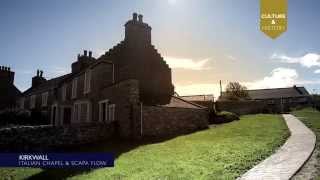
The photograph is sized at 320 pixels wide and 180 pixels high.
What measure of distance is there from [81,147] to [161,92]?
11755mm

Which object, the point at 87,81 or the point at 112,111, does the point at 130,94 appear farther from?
the point at 87,81

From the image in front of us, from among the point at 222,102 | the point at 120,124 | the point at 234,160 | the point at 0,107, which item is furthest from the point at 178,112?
the point at 0,107

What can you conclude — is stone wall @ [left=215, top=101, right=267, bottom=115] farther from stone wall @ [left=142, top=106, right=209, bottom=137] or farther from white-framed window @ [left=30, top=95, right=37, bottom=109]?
white-framed window @ [left=30, top=95, right=37, bottom=109]

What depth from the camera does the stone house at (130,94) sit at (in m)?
22.3

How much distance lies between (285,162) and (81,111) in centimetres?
2308

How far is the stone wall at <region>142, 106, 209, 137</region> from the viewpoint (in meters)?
22.2

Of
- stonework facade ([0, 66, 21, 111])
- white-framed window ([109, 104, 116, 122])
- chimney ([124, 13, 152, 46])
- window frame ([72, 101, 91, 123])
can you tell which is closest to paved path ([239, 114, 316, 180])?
white-framed window ([109, 104, 116, 122])

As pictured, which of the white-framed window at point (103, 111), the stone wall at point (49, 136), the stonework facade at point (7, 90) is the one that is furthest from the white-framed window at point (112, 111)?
the stonework facade at point (7, 90)

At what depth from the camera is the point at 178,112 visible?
25.0m

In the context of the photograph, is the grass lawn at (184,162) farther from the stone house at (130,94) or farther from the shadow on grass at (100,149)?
the stone house at (130,94)

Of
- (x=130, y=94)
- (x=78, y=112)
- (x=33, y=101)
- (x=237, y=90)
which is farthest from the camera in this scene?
(x=237, y=90)

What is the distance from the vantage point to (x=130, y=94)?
22.0 metres

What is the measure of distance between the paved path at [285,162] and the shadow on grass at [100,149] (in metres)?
7.19

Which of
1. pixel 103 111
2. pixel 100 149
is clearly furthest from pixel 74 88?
pixel 100 149
